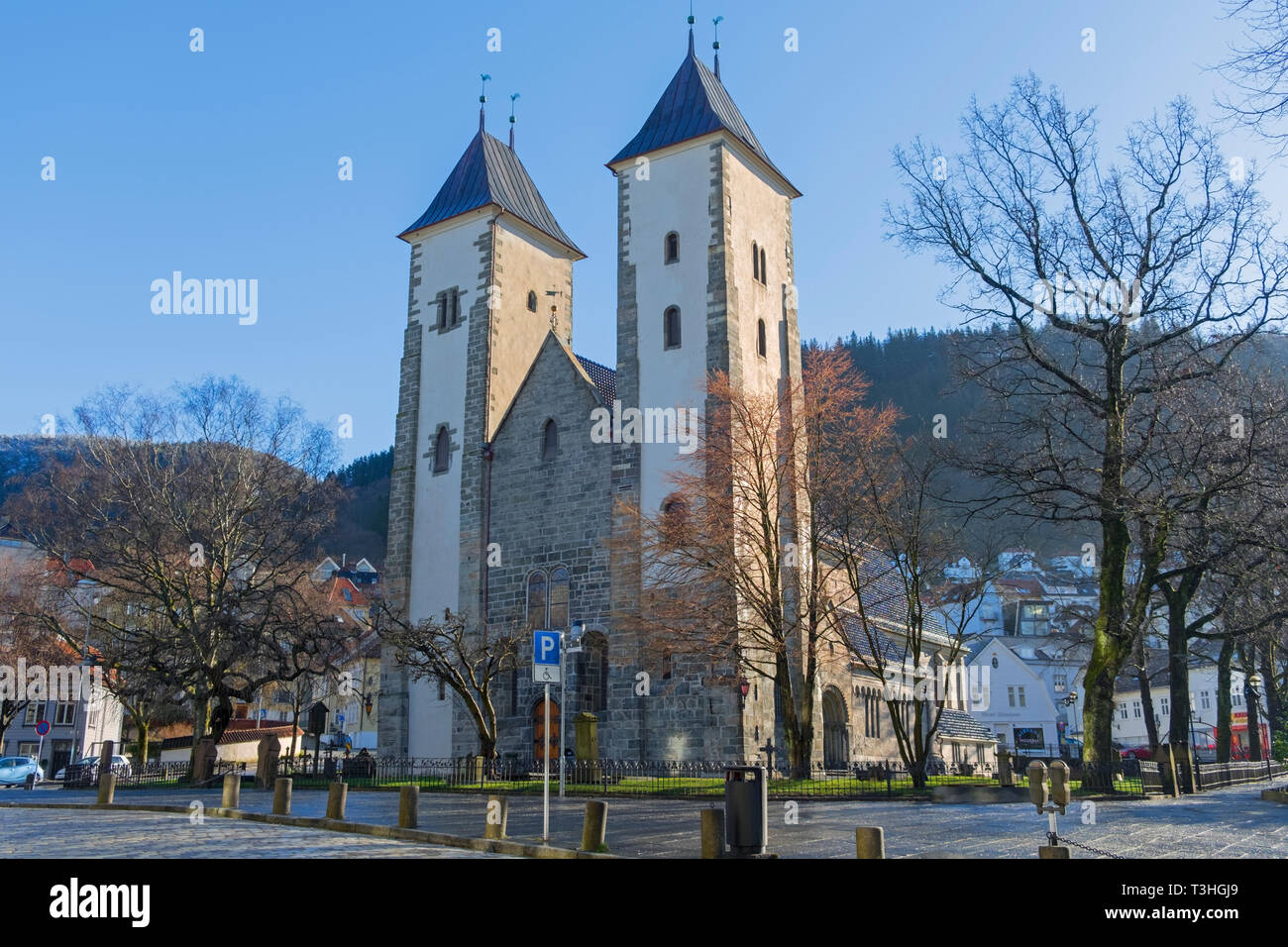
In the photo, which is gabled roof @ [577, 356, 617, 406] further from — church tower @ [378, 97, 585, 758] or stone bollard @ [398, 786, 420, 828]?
stone bollard @ [398, 786, 420, 828]

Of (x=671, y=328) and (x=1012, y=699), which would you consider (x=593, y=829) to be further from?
(x=1012, y=699)

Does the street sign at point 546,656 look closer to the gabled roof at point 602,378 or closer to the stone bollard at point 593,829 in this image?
the stone bollard at point 593,829

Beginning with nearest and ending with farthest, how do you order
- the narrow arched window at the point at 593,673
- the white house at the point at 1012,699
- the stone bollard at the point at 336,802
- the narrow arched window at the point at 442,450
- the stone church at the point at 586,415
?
the stone bollard at the point at 336,802, the stone church at the point at 586,415, the narrow arched window at the point at 593,673, the narrow arched window at the point at 442,450, the white house at the point at 1012,699

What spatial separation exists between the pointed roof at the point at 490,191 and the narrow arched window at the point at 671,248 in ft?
28.4

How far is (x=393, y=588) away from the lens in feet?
134

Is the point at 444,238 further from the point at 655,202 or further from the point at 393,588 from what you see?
the point at 393,588

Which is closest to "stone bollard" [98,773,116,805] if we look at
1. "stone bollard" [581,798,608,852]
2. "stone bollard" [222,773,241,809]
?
"stone bollard" [222,773,241,809]

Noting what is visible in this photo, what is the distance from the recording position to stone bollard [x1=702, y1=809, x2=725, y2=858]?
41.3 feet

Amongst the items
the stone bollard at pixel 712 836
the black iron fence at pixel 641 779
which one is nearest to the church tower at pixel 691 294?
the black iron fence at pixel 641 779

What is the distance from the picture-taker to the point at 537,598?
37.2 metres

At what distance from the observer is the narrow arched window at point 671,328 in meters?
36.0

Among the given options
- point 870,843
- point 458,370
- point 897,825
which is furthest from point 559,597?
point 870,843
